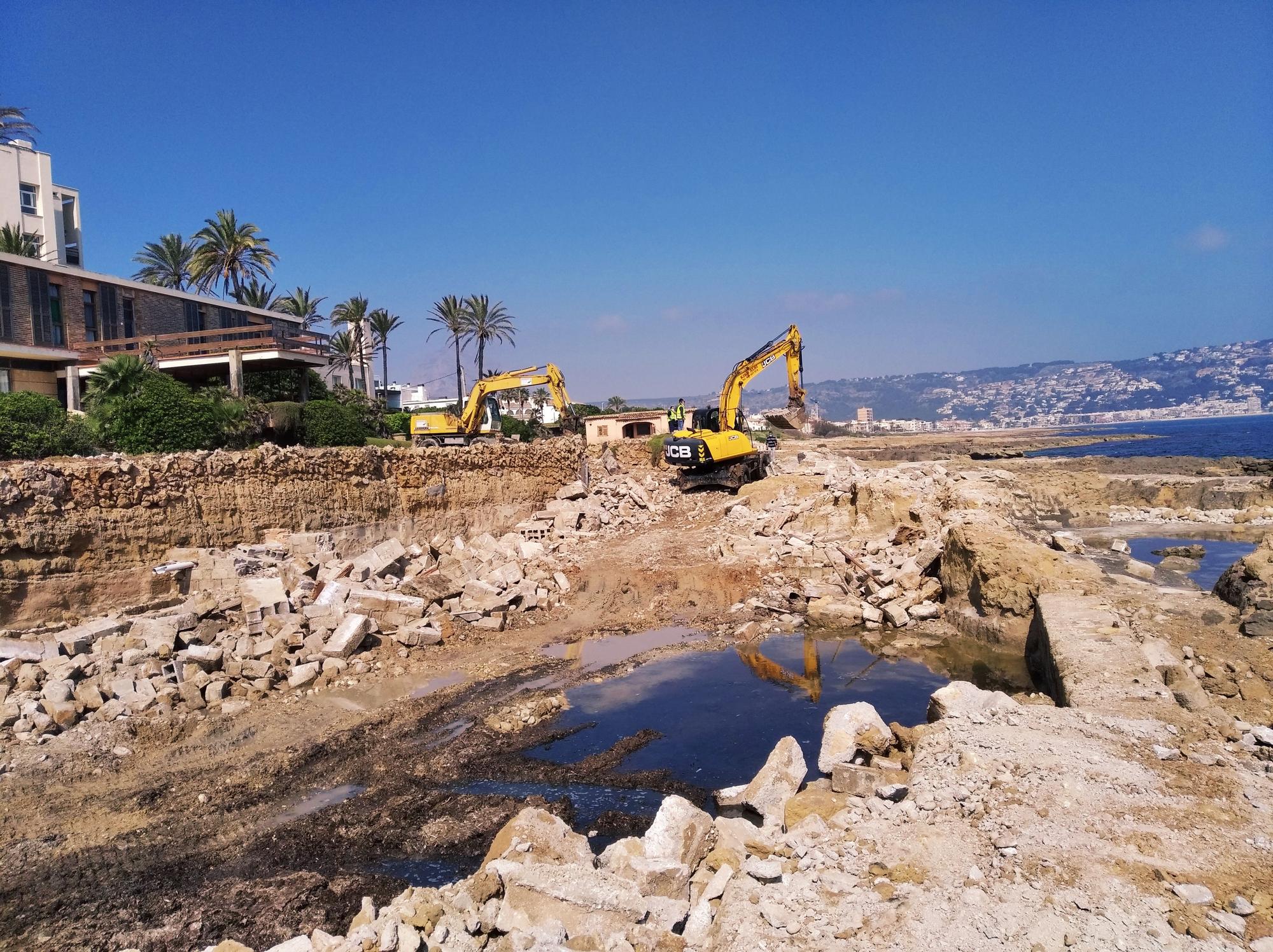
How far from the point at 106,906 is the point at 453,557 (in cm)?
1317

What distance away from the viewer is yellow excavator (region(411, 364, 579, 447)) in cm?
2650

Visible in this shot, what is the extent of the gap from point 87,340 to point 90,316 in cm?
84

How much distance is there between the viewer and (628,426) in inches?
1486

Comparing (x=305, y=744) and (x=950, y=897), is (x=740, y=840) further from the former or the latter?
(x=305, y=744)

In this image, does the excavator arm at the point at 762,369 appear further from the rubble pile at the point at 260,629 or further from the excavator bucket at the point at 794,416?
the rubble pile at the point at 260,629

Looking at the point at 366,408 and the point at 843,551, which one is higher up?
the point at 366,408

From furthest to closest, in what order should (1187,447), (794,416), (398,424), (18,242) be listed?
(1187,447), (398,424), (18,242), (794,416)

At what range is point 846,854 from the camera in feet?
19.8

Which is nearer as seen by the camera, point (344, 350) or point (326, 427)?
point (326, 427)

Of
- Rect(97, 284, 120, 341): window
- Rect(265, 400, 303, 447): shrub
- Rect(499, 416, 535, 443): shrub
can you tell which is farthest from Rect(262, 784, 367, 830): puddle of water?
Rect(499, 416, 535, 443): shrub

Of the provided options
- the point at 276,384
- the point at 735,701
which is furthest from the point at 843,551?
the point at 276,384

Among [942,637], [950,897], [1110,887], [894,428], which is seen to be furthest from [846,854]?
[894,428]

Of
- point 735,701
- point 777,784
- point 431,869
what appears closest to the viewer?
point 431,869

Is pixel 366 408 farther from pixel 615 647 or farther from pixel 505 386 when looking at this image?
pixel 615 647
